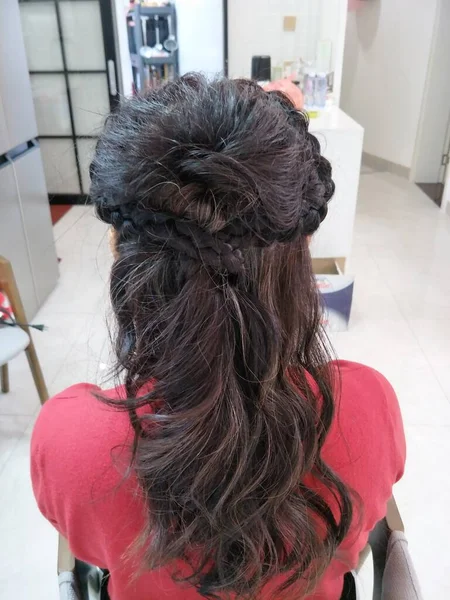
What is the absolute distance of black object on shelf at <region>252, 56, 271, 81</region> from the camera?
8.77 feet

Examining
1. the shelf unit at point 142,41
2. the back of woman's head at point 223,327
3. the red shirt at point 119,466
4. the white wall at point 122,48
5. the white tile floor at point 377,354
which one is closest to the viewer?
the back of woman's head at point 223,327

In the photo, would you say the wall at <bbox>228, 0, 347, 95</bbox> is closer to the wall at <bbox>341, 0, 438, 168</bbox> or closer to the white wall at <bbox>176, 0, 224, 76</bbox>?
the white wall at <bbox>176, 0, 224, 76</bbox>

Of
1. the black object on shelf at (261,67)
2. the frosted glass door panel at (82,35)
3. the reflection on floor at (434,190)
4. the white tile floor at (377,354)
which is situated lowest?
the white tile floor at (377,354)

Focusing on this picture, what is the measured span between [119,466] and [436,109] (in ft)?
13.4

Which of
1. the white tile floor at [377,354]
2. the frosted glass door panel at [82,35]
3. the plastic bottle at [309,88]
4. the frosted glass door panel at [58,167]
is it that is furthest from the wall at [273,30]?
the frosted glass door panel at [58,167]

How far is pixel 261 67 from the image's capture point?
268 cm

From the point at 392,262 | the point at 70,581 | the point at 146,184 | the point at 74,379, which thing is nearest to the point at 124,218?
the point at 146,184

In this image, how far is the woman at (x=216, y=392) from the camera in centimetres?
45

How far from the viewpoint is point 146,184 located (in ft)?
1.44

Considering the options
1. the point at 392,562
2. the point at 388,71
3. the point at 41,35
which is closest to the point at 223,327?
the point at 392,562

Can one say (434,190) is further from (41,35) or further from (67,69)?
(41,35)

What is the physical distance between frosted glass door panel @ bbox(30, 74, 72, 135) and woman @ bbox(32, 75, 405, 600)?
3.38m

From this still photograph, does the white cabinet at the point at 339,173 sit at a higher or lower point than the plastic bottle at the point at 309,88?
lower

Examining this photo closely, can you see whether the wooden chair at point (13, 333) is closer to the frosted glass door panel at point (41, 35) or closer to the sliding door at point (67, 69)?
the sliding door at point (67, 69)
